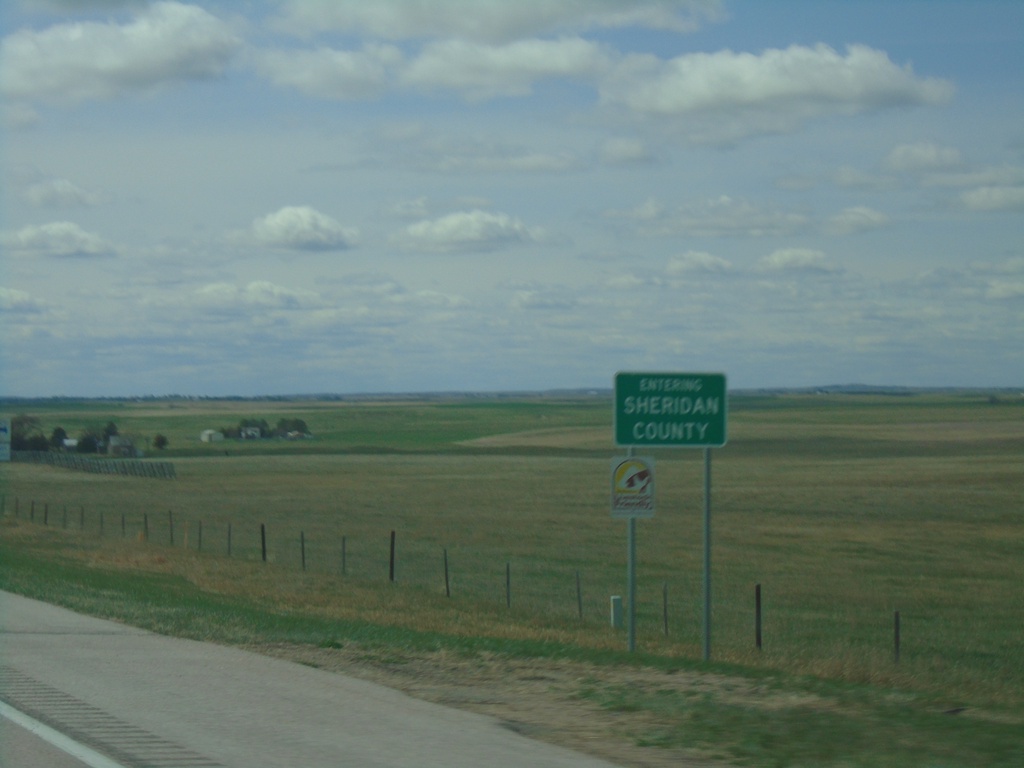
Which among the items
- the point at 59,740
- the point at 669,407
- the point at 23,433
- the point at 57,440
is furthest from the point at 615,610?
the point at 57,440

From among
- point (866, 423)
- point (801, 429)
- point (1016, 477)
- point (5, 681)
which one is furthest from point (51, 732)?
point (866, 423)

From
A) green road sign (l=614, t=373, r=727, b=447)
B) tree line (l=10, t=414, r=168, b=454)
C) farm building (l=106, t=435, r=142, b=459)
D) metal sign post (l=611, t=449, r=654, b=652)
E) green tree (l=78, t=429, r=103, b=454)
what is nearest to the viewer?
green road sign (l=614, t=373, r=727, b=447)

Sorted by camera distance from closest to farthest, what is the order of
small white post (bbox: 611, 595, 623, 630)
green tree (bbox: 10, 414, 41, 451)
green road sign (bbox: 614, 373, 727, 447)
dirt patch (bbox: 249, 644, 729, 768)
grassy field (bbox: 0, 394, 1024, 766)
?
dirt patch (bbox: 249, 644, 729, 768) < grassy field (bbox: 0, 394, 1024, 766) < green road sign (bbox: 614, 373, 727, 447) < small white post (bbox: 611, 595, 623, 630) < green tree (bbox: 10, 414, 41, 451)

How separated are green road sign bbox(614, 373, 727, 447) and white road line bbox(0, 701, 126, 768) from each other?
298 inches

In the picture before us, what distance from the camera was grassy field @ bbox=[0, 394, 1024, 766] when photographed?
10.4 meters

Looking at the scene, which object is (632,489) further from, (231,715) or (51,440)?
(51,440)

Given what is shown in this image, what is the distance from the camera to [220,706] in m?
9.75

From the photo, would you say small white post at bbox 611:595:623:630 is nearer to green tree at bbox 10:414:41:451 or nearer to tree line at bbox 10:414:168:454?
green tree at bbox 10:414:41:451

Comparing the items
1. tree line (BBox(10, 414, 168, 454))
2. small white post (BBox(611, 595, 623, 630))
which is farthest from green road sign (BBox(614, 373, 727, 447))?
tree line (BBox(10, 414, 168, 454))

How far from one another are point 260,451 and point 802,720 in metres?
139

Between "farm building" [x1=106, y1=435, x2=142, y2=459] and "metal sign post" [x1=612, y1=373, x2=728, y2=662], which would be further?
"farm building" [x1=106, y1=435, x2=142, y2=459]

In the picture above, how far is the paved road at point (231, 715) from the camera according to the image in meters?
8.02

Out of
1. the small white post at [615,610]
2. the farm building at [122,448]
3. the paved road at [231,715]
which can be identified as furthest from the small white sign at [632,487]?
the farm building at [122,448]

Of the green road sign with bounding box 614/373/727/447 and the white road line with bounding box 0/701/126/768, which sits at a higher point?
the green road sign with bounding box 614/373/727/447
